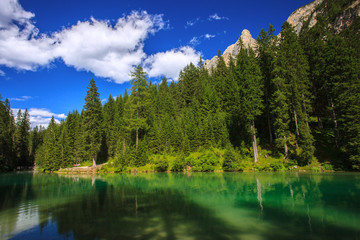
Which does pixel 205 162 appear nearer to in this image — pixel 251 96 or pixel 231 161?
pixel 231 161

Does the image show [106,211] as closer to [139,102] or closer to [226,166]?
[226,166]

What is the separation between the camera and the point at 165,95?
5853cm

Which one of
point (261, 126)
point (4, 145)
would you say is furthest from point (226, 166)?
point (4, 145)

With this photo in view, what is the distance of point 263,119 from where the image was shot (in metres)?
36.7

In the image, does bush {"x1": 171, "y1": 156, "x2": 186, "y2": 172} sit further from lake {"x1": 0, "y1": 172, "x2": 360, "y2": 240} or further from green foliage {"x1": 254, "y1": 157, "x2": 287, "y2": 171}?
lake {"x1": 0, "y1": 172, "x2": 360, "y2": 240}

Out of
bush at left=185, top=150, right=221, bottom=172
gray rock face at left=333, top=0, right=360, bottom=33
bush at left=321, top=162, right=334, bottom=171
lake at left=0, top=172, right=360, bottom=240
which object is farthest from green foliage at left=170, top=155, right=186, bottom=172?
gray rock face at left=333, top=0, right=360, bottom=33

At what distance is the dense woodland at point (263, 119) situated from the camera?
84.9ft

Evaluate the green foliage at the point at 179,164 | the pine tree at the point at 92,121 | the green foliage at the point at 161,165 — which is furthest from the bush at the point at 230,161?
the pine tree at the point at 92,121

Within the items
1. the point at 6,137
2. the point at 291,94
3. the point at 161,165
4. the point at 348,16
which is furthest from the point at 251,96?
the point at 6,137

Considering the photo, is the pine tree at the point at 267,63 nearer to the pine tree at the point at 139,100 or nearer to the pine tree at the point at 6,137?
the pine tree at the point at 139,100

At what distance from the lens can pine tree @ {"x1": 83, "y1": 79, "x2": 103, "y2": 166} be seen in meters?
41.5

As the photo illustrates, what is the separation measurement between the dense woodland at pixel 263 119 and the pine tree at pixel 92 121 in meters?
0.21

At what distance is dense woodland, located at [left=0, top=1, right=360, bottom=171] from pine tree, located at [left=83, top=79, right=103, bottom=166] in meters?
0.21

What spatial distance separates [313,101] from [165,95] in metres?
37.8
